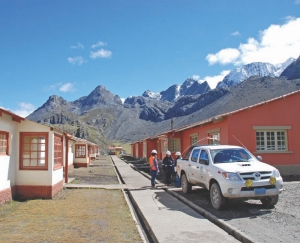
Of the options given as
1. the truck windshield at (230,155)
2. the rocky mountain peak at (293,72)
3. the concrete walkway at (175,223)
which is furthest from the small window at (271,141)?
the rocky mountain peak at (293,72)

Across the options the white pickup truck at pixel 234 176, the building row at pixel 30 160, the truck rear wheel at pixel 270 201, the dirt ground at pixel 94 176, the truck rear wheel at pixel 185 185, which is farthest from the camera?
the dirt ground at pixel 94 176

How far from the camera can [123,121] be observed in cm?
18662

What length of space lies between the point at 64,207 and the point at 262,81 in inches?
4758

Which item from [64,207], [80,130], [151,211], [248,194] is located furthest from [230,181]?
[80,130]

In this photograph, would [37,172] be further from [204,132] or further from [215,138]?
[204,132]

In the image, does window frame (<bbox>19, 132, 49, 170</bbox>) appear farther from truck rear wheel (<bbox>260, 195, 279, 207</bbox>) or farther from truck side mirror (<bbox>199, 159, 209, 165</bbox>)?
truck rear wheel (<bbox>260, 195, 279, 207</bbox>)

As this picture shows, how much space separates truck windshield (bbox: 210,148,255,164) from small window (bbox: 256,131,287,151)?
259 inches

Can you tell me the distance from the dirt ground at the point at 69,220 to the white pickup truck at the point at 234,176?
A: 2.60 metres

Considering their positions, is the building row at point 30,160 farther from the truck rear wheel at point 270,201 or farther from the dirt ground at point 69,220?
the truck rear wheel at point 270,201

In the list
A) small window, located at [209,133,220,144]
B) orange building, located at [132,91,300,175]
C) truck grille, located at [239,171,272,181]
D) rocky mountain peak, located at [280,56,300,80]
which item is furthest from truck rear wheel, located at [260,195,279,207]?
rocky mountain peak, located at [280,56,300,80]

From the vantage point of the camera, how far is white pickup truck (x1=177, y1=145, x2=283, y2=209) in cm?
888

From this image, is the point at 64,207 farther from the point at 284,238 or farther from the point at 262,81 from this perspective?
the point at 262,81

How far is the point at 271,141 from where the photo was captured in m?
17.1

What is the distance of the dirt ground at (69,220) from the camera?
23.0 ft
